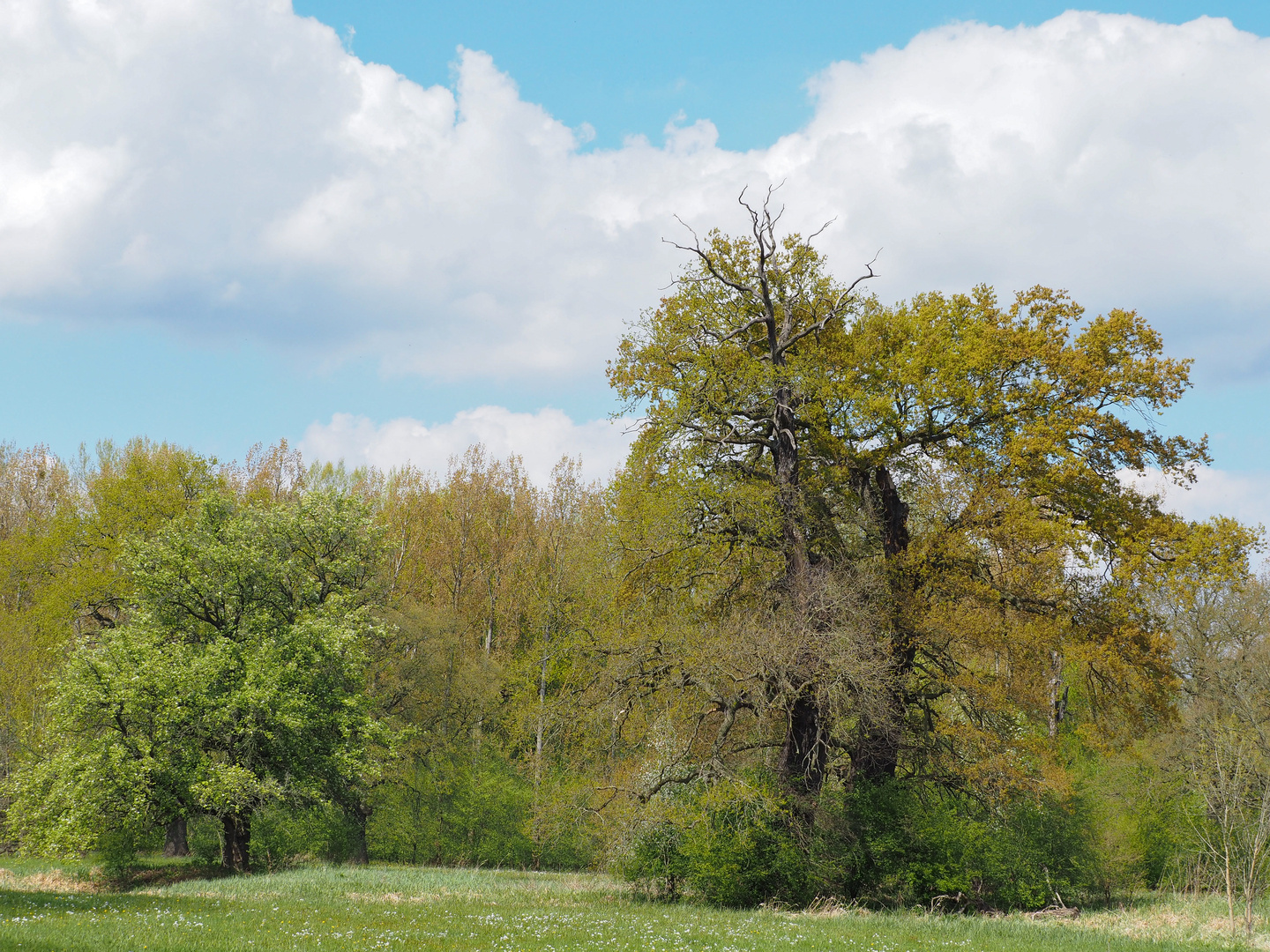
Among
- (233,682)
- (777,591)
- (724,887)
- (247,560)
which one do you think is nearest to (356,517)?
(247,560)

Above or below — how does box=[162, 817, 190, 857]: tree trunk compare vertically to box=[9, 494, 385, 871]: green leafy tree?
below

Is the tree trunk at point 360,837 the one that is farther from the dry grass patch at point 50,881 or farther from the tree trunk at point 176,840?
the dry grass patch at point 50,881

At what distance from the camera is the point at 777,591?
71.6 ft

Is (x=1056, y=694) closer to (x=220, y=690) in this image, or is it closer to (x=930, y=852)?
(x=930, y=852)

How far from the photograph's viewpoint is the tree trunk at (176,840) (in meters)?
33.5

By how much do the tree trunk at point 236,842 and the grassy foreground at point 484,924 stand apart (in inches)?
199

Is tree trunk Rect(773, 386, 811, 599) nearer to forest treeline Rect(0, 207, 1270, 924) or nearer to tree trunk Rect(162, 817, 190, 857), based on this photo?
forest treeline Rect(0, 207, 1270, 924)

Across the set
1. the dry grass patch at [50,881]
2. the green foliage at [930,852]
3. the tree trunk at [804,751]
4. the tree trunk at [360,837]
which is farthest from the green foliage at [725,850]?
the tree trunk at [360,837]

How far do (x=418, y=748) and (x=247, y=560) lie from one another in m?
14.3

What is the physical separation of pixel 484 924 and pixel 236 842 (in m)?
17.0

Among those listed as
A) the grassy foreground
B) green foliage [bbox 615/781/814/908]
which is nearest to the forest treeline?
green foliage [bbox 615/781/814/908]

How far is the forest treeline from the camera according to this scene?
1947cm

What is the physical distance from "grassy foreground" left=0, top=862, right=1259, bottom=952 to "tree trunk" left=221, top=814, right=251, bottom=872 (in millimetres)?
5060

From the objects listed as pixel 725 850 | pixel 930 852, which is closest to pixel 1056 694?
pixel 930 852
